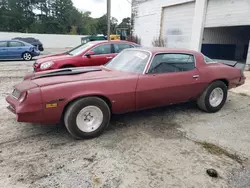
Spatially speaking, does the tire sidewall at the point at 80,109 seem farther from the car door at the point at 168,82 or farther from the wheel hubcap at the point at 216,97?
the wheel hubcap at the point at 216,97

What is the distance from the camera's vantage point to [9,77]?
334 inches

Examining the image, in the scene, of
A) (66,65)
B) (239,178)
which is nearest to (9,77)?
(66,65)

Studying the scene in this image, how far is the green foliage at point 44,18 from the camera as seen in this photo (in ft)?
164

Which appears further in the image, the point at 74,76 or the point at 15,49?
the point at 15,49

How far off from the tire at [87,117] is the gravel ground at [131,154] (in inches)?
6.2

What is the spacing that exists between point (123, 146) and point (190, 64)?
7.74 ft

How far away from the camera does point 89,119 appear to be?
3.58 m

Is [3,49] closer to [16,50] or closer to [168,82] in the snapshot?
[16,50]

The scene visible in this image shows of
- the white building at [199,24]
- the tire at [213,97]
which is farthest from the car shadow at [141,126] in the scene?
the white building at [199,24]

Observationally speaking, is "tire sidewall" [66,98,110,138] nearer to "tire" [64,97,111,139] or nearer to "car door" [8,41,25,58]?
"tire" [64,97,111,139]

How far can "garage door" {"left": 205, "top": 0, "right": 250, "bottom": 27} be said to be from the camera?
39.0 ft

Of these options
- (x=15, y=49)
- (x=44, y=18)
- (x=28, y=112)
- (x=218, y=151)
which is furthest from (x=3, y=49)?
(x=44, y=18)

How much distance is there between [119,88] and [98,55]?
4.22 meters

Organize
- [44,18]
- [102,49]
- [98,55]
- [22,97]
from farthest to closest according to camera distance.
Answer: [44,18] < [102,49] < [98,55] < [22,97]
